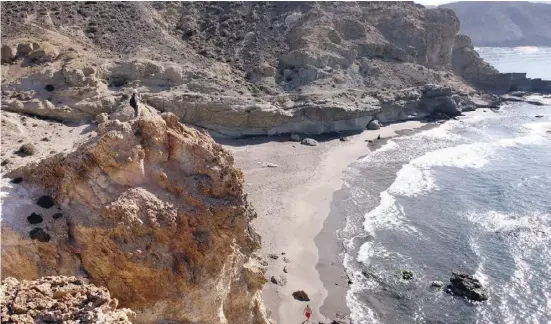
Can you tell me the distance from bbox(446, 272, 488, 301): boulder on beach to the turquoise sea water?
470 mm

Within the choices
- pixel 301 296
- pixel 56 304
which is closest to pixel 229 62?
pixel 301 296

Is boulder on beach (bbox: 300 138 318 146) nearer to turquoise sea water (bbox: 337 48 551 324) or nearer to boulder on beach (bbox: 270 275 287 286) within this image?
turquoise sea water (bbox: 337 48 551 324)

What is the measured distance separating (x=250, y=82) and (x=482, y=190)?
1219 inches

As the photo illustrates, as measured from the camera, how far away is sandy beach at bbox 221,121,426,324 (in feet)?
79.6

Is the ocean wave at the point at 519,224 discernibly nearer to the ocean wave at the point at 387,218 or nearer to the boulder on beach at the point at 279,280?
the ocean wave at the point at 387,218

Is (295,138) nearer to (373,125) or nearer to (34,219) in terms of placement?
(373,125)

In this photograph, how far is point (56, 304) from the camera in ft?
28.3

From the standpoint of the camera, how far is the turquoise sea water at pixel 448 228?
24.4 metres

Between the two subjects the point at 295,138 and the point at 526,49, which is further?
the point at 526,49

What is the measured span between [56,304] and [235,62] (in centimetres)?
5331

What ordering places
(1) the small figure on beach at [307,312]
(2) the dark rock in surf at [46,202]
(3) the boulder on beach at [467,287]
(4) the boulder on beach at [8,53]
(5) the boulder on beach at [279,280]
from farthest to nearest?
1. (4) the boulder on beach at [8,53]
2. (5) the boulder on beach at [279,280]
3. (3) the boulder on beach at [467,287]
4. (1) the small figure on beach at [307,312]
5. (2) the dark rock in surf at [46,202]

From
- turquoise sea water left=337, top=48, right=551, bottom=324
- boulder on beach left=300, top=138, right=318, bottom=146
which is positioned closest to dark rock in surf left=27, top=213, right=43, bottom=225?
turquoise sea water left=337, top=48, right=551, bottom=324

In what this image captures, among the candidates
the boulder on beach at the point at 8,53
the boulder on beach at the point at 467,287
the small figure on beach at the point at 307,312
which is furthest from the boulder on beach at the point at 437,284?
the boulder on beach at the point at 8,53

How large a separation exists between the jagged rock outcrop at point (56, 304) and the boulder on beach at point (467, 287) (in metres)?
21.9
